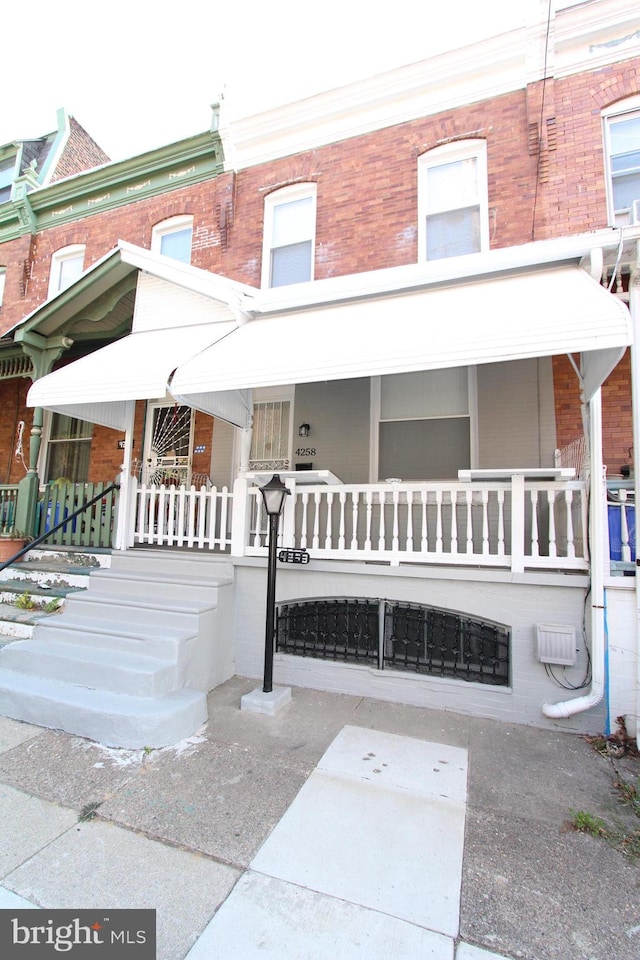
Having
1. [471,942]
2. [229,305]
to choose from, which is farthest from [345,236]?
[471,942]

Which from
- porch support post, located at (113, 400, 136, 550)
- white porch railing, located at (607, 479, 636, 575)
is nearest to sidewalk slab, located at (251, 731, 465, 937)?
white porch railing, located at (607, 479, 636, 575)

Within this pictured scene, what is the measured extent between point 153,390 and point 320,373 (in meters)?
1.93

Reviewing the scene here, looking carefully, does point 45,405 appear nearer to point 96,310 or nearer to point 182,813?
point 96,310

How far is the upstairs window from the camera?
1048cm

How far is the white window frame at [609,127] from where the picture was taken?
19.1 ft

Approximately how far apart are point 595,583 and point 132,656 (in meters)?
4.16

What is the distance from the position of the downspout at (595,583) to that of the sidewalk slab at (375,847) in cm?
143

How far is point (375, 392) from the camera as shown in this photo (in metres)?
6.57

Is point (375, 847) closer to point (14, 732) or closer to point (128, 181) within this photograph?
point (14, 732)

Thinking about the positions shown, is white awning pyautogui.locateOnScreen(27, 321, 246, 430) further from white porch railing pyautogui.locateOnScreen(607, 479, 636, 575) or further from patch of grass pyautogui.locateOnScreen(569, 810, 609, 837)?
patch of grass pyautogui.locateOnScreen(569, 810, 609, 837)

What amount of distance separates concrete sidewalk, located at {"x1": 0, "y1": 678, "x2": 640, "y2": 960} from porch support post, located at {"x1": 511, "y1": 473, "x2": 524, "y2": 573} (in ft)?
4.81

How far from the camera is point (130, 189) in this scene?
8.83m

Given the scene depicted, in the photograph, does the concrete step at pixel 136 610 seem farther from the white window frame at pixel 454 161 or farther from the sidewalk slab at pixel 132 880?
the white window frame at pixel 454 161

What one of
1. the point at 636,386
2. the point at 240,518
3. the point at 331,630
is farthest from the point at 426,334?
the point at 331,630
